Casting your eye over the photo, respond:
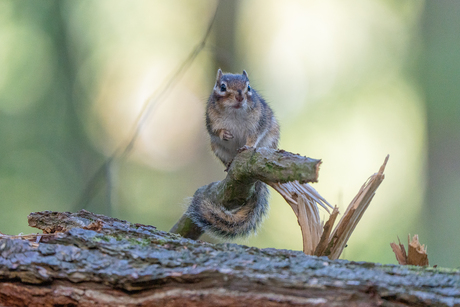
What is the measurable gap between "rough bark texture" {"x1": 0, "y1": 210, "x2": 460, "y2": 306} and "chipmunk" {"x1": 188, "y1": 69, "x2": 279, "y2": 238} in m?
0.90

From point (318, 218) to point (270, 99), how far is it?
2.97 meters

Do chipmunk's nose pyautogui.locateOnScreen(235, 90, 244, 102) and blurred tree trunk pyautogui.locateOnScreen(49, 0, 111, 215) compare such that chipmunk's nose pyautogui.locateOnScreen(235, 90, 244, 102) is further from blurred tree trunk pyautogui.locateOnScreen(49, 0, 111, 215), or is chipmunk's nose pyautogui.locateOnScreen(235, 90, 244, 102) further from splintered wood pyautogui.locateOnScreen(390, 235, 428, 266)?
blurred tree trunk pyautogui.locateOnScreen(49, 0, 111, 215)

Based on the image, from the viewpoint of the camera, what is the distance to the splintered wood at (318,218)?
5.13ft

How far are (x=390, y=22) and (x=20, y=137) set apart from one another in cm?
582

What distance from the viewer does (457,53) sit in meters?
4.86

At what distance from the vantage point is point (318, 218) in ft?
5.87

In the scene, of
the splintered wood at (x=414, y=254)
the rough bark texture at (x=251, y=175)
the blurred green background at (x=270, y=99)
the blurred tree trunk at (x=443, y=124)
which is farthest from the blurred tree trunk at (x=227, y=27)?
the blurred tree trunk at (x=443, y=124)

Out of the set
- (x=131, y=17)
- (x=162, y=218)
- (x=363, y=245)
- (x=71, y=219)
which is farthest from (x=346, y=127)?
(x=71, y=219)

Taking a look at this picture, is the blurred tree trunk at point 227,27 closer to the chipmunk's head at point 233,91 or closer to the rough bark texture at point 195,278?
the chipmunk's head at point 233,91

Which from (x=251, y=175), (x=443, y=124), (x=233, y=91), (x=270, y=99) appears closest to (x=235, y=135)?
(x=233, y=91)

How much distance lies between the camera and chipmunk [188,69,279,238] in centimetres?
226

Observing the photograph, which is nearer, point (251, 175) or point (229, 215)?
point (251, 175)

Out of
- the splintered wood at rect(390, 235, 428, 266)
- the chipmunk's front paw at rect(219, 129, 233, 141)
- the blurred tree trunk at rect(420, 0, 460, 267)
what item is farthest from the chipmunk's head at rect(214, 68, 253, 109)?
the blurred tree trunk at rect(420, 0, 460, 267)

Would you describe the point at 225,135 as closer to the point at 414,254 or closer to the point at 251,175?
the point at 251,175
